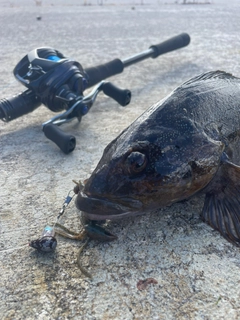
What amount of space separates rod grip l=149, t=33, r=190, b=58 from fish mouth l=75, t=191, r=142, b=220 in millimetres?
3923

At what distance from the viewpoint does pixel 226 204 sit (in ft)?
7.18

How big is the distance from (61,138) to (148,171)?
1.32 meters

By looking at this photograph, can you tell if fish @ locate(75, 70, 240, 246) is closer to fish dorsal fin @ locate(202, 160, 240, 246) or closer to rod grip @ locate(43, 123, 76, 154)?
fish dorsal fin @ locate(202, 160, 240, 246)

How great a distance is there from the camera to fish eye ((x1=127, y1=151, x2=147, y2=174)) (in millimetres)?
1932

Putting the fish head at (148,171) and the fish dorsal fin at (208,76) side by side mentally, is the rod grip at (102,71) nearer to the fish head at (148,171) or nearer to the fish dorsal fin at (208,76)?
the fish dorsal fin at (208,76)

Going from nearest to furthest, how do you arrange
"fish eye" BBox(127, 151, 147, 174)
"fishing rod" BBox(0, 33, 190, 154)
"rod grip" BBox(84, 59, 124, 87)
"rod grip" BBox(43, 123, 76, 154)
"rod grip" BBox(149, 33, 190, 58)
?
1. "fish eye" BBox(127, 151, 147, 174)
2. "rod grip" BBox(43, 123, 76, 154)
3. "fishing rod" BBox(0, 33, 190, 154)
4. "rod grip" BBox(84, 59, 124, 87)
5. "rod grip" BBox(149, 33, 190, 58)

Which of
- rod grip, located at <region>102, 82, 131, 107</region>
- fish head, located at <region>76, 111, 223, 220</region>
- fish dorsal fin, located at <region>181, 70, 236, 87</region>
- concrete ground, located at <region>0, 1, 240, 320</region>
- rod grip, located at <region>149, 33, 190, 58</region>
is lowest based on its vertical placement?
concrete ground, located at <region>0, 1, 240, 320</region>

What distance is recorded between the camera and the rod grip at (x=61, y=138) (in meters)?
3.03

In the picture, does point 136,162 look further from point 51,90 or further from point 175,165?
point 51,90

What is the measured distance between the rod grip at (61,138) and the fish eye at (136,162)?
121 cm

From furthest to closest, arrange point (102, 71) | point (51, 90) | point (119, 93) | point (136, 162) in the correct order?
point (102, 71) < point (119, 93) < point (51, 90) < point (136, 162)

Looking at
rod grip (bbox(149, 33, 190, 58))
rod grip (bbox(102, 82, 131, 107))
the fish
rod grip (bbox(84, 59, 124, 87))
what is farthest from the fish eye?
rod grip (bbox(149, 33, 190, 58))

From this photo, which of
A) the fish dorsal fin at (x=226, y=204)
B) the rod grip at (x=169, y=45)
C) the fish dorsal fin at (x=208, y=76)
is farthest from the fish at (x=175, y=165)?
the rod grip at (x=169, y=45)

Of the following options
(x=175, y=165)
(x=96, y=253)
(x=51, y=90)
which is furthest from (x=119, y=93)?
(x=96, y=253)
